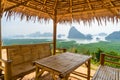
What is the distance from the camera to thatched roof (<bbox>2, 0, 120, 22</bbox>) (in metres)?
3.94

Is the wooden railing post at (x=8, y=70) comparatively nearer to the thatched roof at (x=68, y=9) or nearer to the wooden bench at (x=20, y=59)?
the wooden bench at (x=20, y=59)

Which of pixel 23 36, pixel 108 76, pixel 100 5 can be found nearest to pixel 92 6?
pixel 100 5

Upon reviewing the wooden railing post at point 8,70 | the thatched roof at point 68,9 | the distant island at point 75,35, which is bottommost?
the wooden railing post at point 8,70

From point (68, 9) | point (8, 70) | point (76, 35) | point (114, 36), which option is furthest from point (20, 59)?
point (76, 35)

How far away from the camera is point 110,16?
170 inches

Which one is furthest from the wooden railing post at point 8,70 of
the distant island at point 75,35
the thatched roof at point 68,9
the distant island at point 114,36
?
the distant island at point 75,35

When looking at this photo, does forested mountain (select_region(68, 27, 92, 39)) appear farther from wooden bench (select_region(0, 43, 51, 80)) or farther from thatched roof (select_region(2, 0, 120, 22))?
wooden bench (select_region(0, 43, 51, 80))

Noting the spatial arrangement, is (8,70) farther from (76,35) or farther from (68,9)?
(76,35)

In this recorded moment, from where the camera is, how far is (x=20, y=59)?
11.1 ft

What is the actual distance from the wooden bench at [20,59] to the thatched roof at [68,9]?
1.33 meters

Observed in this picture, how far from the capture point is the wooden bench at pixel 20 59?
2.51 metres

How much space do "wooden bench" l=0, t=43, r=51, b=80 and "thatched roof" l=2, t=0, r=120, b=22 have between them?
1329 millimetres

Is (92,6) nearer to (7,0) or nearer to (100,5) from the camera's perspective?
(100,5)

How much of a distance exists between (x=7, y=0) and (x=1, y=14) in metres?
0.64
